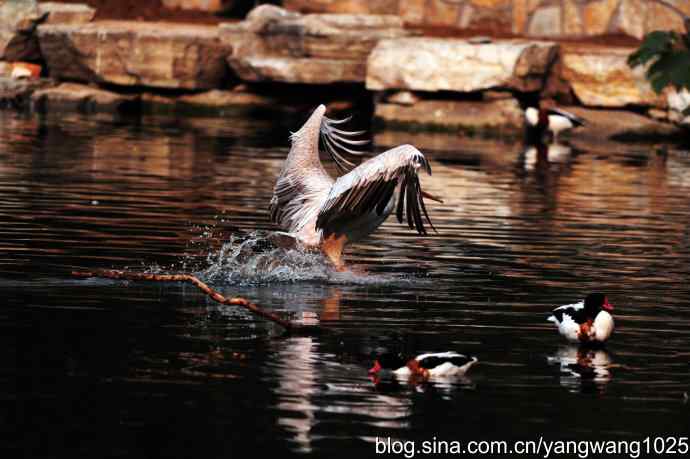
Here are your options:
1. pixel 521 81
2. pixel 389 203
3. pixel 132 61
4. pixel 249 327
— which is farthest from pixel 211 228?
pixel 132 61

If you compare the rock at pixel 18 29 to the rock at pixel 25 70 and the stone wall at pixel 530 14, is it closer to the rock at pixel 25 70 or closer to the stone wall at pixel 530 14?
the rock at pixel 25 70

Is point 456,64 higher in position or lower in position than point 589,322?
higher

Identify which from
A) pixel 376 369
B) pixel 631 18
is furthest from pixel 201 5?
pixel 376 369

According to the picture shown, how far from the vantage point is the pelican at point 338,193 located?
11.1m

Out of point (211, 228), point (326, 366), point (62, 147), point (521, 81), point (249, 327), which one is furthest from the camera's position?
point (521, 81)

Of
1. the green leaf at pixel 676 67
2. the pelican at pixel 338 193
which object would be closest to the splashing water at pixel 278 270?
the pelican at pixel 338 193

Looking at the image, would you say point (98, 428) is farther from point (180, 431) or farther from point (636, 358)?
point (636, 358)

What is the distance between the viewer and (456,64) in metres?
27.9

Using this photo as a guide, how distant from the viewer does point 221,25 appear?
30.1 m

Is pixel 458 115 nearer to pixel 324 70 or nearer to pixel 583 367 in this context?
pixel 324 70

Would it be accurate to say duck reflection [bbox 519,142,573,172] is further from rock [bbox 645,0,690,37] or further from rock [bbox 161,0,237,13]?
rock [bbox 161,0,237,13]

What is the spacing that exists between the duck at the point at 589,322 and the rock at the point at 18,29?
23.7 metres

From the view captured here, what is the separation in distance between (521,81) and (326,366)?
19.8 metres

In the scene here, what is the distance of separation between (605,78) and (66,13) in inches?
435
